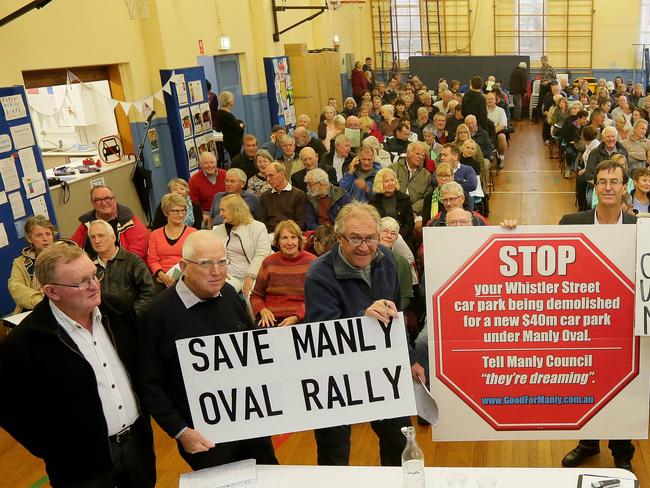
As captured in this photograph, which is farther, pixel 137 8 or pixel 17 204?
pixel 137 8

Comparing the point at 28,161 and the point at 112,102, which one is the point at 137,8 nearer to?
the point at 112,102

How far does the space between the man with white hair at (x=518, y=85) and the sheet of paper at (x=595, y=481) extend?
15.8 metres

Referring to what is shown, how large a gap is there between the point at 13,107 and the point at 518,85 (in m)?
13.7

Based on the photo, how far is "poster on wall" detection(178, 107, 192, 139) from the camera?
30.0 ft

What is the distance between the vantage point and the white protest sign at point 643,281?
261 cm

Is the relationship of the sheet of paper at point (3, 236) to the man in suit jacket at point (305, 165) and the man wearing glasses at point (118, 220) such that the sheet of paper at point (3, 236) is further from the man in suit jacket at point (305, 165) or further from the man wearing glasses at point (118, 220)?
the man in suit jacket at point (305, 165)

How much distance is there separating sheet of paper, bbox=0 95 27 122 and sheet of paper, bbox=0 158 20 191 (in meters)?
0.40

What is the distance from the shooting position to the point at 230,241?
4828mm

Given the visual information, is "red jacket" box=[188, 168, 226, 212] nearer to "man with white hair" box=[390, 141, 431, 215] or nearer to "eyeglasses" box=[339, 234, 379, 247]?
"man with white hair" box=[390, 141, 431, 215]

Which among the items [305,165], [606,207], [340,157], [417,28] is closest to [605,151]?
[340,157]

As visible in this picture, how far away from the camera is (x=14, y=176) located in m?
6.19

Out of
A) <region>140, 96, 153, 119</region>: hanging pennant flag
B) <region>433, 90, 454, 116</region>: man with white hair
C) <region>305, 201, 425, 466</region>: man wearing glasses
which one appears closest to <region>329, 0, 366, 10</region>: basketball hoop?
<region>433, 90, 454, 116</region>: man with white hair

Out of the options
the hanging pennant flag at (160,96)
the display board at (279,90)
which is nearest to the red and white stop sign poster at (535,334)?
the hanging pennant flag at (160,96)

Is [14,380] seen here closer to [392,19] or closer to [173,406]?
[173,406]
